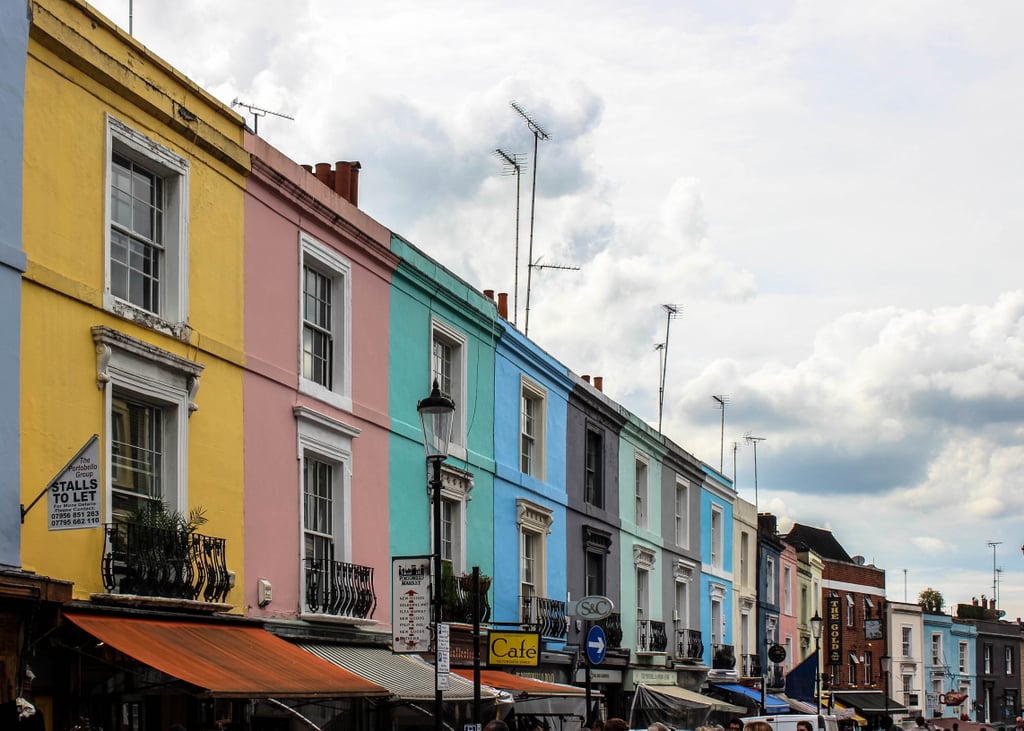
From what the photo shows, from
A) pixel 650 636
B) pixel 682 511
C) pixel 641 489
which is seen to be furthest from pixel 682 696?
pixel 682 511

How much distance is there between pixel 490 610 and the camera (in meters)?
23.0

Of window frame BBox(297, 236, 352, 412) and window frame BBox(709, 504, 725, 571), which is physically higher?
window frame BBox(297, 236, 352, 412)

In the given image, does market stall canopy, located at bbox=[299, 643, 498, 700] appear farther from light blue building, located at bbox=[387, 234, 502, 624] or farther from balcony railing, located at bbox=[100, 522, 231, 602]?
balcony railing, located at bbox=[100, 522, 231, 602]

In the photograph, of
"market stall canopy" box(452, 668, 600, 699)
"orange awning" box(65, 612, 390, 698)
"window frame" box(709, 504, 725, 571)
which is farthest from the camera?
"window frame" box(709, 504, 725, 571)

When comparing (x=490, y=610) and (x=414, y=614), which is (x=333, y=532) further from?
(x=490, y=610)

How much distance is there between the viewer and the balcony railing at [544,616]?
2497cm

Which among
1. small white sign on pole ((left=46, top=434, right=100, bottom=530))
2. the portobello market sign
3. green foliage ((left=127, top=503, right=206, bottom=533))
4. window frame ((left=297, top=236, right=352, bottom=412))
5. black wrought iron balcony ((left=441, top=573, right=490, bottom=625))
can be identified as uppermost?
window frame ((left=297, top=236, right=352, bottom=412))

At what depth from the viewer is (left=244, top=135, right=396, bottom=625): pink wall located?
16469 mm

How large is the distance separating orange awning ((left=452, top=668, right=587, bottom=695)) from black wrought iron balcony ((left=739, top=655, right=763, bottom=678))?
2108 cm

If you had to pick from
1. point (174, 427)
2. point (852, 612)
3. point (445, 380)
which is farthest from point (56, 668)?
point (852, 612)

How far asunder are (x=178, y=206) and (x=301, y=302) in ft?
9.65

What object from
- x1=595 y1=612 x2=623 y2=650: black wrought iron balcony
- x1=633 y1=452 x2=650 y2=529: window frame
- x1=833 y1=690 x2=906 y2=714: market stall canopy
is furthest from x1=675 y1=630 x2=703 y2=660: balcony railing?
x1=833 y1=690 x2=906 y2=714: market stall canopy

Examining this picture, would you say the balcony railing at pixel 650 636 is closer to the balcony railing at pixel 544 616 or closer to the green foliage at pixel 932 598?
the balcony railing at pixel 544 616

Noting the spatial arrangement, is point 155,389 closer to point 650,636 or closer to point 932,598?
point 650,636
